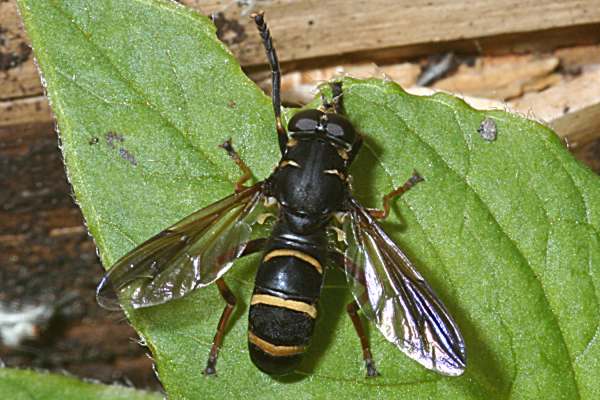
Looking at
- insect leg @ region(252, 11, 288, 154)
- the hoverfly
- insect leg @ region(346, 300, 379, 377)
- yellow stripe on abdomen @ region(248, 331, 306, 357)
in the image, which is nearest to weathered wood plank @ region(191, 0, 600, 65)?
insect leg @ region(252, 11, 288, 154)

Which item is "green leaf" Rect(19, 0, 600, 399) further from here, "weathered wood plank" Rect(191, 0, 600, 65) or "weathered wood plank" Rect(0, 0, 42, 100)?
"weathered wood plank" Rect(0, 0, 42, 100)

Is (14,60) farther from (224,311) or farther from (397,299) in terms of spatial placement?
(397,299)

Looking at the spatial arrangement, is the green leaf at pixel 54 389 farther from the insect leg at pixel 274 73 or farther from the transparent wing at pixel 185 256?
the insect leg at pixel 274 73

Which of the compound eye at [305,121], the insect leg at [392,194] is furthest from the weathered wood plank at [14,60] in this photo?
the insect leg at [392,194]

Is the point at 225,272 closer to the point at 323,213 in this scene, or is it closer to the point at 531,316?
the point at 323,213

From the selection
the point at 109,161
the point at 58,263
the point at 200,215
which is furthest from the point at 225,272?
the point at 58,263

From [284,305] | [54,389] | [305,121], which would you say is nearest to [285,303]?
[284,305]
